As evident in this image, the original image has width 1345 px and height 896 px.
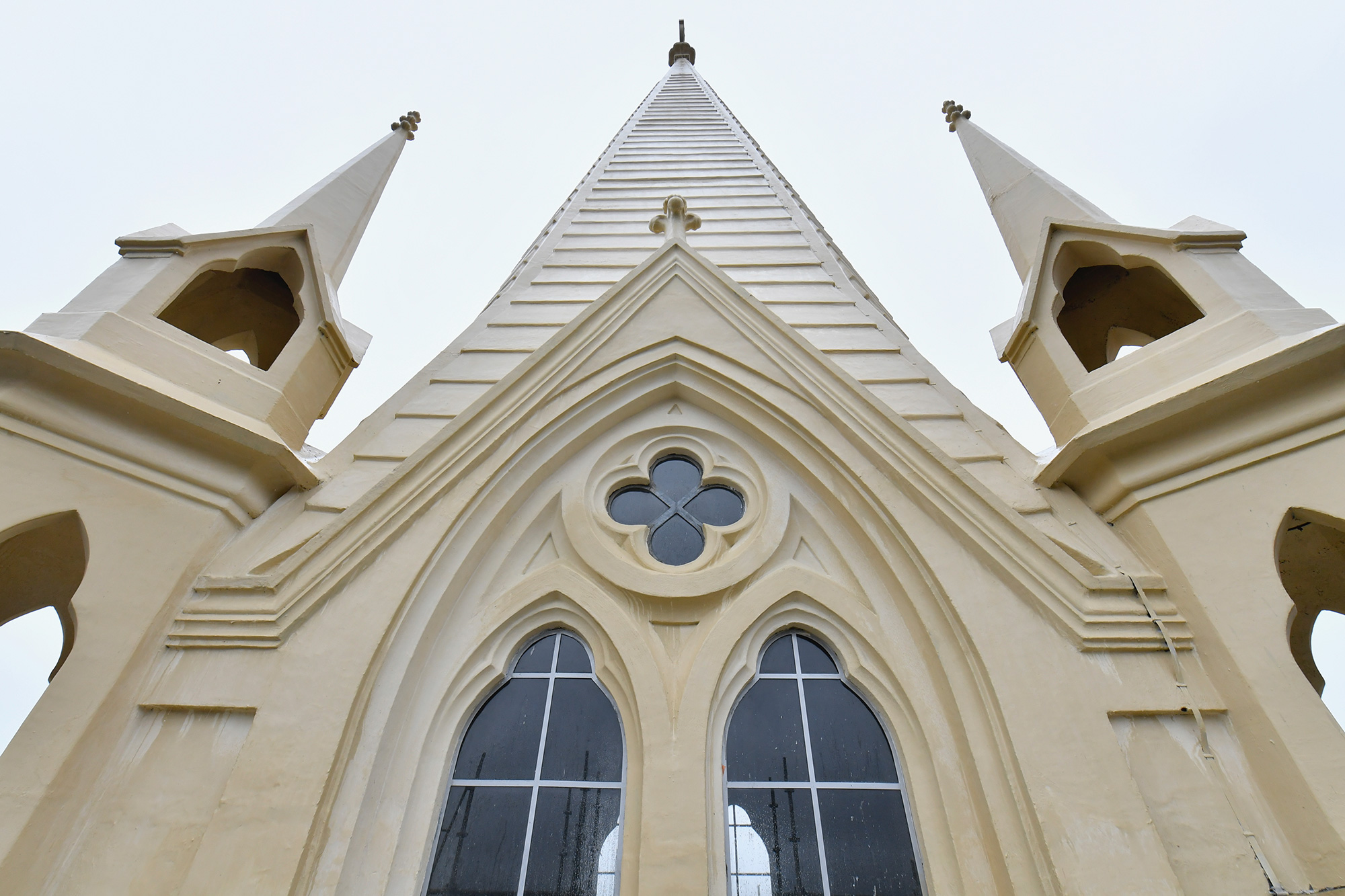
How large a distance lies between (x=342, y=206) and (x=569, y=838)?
21.6 feet

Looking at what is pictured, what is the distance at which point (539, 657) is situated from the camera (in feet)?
15.3

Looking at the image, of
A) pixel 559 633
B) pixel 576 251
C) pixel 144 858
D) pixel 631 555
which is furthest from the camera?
pixel 576 251

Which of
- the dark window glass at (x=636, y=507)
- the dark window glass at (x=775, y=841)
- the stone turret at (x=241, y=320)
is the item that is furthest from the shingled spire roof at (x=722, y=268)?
the dark window glass at (x=775, y=841)

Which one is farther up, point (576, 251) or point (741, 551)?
point (576, 251)

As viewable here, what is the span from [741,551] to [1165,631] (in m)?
2.48

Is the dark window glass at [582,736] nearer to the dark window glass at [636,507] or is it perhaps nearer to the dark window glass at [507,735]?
the dark window glass at [507,735]

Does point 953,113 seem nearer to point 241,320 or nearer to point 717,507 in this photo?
point 717,507

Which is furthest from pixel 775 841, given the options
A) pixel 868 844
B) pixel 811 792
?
pixel 868 844

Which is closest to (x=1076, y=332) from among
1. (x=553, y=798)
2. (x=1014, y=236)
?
(x=1014, y=236)

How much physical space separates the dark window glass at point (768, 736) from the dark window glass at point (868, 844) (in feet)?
0.79

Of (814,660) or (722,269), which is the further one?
(722,269)

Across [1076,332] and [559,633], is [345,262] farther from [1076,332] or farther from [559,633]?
[1076,332]

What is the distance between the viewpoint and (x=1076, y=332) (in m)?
7.36

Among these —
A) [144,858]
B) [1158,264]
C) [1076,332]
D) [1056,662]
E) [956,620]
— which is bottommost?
[144,858]
